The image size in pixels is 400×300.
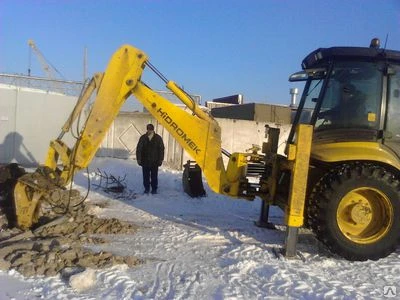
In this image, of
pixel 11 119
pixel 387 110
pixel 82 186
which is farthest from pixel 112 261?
pixel 11 119

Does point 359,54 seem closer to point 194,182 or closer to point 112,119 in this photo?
point 112,119

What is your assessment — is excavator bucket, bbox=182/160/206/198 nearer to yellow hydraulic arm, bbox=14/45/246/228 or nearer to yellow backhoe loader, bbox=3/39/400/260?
yellow backhoe loader, bbox=3/39/400/260

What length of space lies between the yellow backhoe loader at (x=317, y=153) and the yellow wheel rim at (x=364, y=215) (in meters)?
0.01

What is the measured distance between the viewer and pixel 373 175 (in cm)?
574

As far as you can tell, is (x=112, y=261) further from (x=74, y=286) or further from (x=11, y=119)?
(x=11, y=119)

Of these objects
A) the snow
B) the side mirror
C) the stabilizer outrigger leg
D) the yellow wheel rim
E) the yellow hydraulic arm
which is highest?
the side mirror

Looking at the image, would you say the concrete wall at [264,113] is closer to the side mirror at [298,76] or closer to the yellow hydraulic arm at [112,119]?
the side mirror at [298,76]

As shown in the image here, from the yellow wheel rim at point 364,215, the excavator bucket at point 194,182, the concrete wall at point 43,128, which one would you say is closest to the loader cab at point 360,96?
the yellow wheel rim at point 364,215

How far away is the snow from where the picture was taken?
178 inches

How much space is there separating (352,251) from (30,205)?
175 inches

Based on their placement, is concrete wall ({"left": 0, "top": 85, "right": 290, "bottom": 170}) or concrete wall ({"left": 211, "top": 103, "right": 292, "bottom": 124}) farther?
concrete wall ({"left": 211, "top": 103, "right": 292, "bottom": 124})

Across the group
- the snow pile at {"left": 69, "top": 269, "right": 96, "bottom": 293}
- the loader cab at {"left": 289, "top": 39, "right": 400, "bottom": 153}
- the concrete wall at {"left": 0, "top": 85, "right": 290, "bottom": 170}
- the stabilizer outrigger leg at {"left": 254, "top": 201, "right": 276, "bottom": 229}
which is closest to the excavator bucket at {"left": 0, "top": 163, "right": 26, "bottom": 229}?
the snow pile at {"left": 69, "top": 269, "right": 96, "bottom": 293}

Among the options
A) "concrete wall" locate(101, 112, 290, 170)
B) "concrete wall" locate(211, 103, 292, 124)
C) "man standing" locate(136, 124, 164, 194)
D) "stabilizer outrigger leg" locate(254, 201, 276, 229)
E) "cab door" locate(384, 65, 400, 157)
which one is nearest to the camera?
"cab door" locate(384, 65, 400, 157)

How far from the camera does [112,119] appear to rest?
6.68 metres
